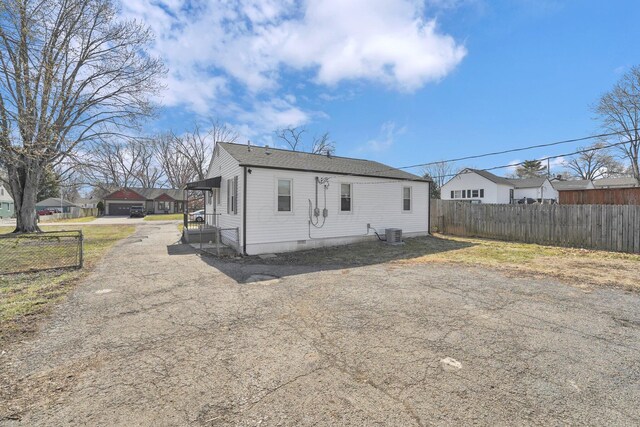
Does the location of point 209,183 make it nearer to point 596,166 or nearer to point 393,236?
point 393,236

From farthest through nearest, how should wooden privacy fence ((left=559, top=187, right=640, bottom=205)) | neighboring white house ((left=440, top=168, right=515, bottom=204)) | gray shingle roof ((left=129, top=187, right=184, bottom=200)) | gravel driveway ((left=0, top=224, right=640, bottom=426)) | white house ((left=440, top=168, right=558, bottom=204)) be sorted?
gray shingle roof ((left=129, top=187, right=184, bottom=200))
white house ((left=440, top=168, right=558, bottom=204))
neighboring white house ((left=440, top=168, right=515, bottom=204))
wooden privacy fence ((left=559, top=187, right=640, bottom=205))
gravel driveway ((left=0, top=224, right=640, bottom=426))

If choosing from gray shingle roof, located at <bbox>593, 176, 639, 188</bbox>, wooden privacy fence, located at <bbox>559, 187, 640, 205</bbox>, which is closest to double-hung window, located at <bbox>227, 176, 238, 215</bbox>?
wooden privacy fence, located at <bbox>559, 187, 640, 205</bbox>

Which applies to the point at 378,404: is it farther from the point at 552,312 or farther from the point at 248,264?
the point at 248,264

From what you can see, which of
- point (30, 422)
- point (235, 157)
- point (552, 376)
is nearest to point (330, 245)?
point (235, 157)

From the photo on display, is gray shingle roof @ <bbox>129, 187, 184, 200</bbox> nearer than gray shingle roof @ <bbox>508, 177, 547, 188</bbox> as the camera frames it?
No

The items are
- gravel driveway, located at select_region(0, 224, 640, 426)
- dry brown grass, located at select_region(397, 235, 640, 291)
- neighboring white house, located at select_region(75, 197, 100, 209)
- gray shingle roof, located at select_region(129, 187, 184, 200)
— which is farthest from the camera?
neighboring white house, located at select_region(75, 197, 100, 209)

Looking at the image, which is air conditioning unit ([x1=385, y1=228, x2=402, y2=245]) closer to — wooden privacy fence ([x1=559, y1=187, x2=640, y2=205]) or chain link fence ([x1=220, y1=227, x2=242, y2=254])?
chain link fence ([x1=220, y1=227, x2=242, y2=254])

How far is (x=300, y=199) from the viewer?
10898 mm

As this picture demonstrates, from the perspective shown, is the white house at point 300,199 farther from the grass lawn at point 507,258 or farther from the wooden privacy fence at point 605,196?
the wooden privacy fence at point 605,196

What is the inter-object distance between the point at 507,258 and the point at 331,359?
27.4 feet

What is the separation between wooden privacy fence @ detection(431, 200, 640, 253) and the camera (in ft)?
33.9

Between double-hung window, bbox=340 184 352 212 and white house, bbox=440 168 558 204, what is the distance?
28.4 m

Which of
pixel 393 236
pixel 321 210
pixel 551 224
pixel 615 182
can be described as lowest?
pixel 393 236

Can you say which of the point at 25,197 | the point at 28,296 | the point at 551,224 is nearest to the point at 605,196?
the point at 551,224
